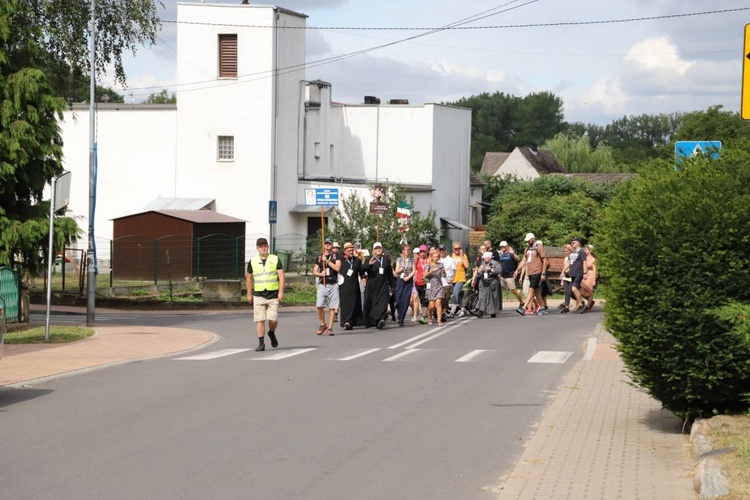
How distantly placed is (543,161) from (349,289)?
79.0 metres

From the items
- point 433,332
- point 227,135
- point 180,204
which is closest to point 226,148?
point 227,135

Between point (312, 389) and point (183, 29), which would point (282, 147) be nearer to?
point (183, 29)

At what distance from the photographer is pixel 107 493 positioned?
297 inches

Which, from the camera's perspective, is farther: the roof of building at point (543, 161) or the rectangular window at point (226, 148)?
the roof of building at point (543, 161)

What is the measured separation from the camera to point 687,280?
9094 mm

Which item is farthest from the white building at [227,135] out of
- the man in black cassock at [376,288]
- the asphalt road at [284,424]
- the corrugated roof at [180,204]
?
the asphalt road at [284,424]

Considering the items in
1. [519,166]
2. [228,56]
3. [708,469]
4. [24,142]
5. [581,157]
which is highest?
[581,157]

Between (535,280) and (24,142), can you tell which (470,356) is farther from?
(535,280)

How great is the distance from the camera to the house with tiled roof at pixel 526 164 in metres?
96.6

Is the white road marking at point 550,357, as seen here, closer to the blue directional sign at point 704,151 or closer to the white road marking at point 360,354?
the white road marking at point 360,354

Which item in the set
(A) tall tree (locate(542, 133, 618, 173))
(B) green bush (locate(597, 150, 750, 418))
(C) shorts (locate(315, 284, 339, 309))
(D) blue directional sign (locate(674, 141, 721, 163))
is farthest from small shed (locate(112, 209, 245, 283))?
(A) tall tree (locate(542, 133, 618, 173))

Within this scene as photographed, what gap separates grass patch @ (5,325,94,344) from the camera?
19281 millimetres

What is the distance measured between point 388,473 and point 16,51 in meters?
15.9

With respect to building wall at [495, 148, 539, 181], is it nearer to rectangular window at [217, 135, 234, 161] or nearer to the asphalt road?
rectangular window at [217, 135, 234, 161]
